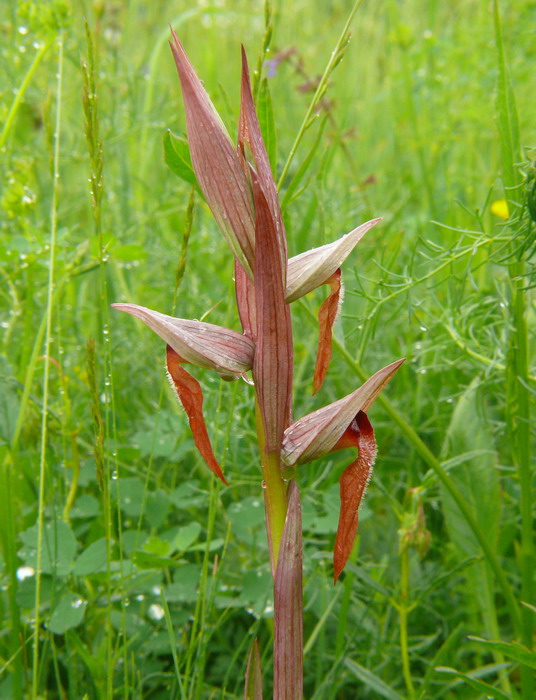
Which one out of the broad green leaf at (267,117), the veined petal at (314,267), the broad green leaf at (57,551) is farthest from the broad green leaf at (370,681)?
the broad green leaf at (267,117)

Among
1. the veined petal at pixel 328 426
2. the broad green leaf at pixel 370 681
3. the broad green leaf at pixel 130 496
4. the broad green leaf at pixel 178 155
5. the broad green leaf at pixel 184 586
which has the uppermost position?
the broad green leaf at pixel 178 155

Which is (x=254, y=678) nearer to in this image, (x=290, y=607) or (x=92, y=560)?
(x=290, y=607)

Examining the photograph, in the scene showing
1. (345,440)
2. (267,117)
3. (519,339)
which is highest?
(267,117)

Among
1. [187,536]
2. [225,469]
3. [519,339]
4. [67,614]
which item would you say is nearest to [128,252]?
[225,469]

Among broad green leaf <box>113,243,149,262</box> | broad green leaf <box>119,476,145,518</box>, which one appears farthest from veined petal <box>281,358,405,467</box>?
broad green leaf <box>113,243,149,262</box>

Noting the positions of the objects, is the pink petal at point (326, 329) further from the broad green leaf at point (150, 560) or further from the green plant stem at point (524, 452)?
the broad green leaf at point (150, 560)

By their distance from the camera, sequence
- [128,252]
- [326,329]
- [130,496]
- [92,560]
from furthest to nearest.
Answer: [128,252] → [130,496] → [92,560] → [326,329]

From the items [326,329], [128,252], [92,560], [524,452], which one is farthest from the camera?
[128,252]
